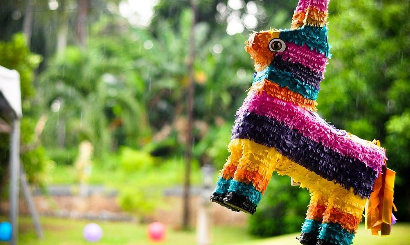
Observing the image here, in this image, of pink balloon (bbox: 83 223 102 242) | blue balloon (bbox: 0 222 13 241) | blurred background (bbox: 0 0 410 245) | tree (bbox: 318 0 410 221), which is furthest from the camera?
pink balloon (bbox: 83 223 102 242)

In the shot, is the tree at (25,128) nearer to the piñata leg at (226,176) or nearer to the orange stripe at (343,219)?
the piñata leg at (226,176)

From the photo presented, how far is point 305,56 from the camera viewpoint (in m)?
1.16

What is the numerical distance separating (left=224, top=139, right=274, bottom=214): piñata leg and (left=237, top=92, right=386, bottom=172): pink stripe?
0.09 m

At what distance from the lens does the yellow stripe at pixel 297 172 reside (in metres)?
1.10

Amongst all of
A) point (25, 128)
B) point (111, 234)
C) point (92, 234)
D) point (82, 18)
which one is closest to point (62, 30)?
point (82, 18)

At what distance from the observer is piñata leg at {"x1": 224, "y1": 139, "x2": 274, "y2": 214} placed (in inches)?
42.2

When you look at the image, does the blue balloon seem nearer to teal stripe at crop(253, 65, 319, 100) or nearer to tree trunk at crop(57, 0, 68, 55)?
teal stripe at crop(253, 65, 319, 100)

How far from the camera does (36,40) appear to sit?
11.2 m

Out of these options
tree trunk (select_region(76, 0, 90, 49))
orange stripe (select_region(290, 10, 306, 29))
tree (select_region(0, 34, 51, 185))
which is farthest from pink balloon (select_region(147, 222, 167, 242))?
tree trunk (select_region(76, 0, 90, 49))

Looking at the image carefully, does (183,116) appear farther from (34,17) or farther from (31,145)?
(31,145)

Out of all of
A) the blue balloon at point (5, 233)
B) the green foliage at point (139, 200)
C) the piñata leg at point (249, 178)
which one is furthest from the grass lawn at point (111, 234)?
the piñata leg at point (249, 178)

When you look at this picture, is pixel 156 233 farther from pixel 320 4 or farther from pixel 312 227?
pixel 320 4

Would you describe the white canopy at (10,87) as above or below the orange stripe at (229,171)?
above

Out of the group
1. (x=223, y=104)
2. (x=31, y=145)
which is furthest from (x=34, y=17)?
(x=31, y=145)
